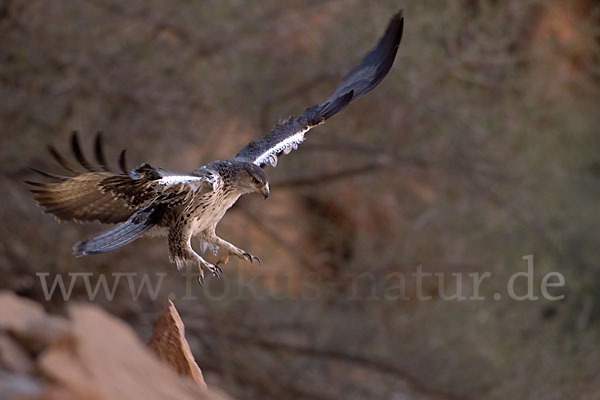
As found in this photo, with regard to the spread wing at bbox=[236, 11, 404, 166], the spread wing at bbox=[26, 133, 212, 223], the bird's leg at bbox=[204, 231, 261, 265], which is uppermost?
the spread wing at bbox=[236, 11, 404, 166]

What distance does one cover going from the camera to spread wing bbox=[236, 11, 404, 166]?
12.6ft

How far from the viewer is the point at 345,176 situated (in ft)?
26.1

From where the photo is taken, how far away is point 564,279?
8609 millimetres

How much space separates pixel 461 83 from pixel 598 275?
292 centimetres

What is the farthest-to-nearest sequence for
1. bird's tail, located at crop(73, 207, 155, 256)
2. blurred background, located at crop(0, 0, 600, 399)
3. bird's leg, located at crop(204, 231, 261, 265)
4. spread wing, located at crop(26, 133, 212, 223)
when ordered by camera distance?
1. blurred background, located at crop(0, 0, 600, 399)
2. bird's leg, located at crop(204, 231, 261, 265)
3. bird's tail, located at crop(73, 207, 155, 256)
4. spread wing, located at crop(26, 133, 212, 223)

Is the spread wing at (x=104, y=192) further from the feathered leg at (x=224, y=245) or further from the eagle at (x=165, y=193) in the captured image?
the feathered leg at (x=224, y=245)

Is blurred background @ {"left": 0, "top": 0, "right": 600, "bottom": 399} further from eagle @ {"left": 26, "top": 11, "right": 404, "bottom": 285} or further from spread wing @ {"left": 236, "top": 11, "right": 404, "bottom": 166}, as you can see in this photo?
eagle @ {"left": 26, "top": 11, "right": 404, "bottom": 285}

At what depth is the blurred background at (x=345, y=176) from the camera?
274 inches

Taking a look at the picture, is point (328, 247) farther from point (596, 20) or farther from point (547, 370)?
point (596, 20)

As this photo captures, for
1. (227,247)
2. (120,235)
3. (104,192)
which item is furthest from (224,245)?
(104,192)

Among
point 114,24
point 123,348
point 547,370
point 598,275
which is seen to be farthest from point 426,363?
→ point 123,348

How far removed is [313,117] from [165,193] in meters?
1.02

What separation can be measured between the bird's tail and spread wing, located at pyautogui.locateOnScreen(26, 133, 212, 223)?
5.0 inches

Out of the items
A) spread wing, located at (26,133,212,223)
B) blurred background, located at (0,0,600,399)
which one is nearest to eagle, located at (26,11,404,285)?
spread wing, located at (26,133,212,223)
